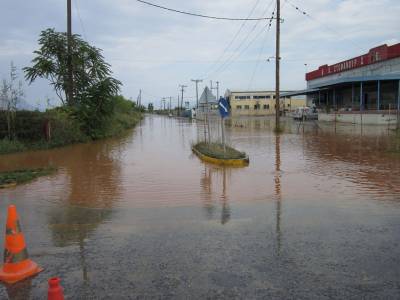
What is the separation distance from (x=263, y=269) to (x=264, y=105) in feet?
359

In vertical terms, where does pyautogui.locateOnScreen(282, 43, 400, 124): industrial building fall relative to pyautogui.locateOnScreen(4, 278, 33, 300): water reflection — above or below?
above

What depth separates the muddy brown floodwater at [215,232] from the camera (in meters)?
4.50

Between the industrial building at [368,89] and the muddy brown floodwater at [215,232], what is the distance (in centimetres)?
3089

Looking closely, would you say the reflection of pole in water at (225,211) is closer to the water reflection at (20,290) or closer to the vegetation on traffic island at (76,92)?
the water reflection at (20,290)

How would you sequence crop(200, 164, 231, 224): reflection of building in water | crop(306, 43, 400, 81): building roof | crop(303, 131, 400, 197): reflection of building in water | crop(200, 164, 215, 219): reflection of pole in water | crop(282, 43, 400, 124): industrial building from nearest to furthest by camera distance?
crop(200, 164, 231, 224): reflection of building in water, crop(200, 164, 215, 219): reflection of pole in water, crop(303, 131, 400, 197): reflection of building in water, crop(282, 43, 400, 124): industrial building, crop(306, 43, 400, 81): building roof

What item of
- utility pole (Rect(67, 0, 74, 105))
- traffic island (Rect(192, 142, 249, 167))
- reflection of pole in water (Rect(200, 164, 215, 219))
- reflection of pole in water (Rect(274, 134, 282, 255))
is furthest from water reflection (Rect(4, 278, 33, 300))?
utility pole (Rect(67, 0, 74, 105))

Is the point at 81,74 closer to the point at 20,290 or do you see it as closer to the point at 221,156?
the point at 221,156

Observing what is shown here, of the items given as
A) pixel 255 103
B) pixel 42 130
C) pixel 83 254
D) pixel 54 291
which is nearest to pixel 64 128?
pixel 42 130

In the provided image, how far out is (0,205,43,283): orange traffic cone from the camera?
4.69 metres

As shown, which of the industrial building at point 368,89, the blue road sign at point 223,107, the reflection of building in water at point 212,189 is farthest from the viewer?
the industrial building at point 368,89

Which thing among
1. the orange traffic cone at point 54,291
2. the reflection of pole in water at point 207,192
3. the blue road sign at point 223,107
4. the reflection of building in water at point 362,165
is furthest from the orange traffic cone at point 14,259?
the blue road sign at point 223,107

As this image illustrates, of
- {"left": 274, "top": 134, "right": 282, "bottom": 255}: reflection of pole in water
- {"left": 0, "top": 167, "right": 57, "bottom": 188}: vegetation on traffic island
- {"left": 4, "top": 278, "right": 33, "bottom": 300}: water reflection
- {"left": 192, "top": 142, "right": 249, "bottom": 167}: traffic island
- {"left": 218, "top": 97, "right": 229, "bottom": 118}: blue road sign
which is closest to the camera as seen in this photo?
{"left": 4, "top": 278, "right": 33, "bottom": 300}: water reflection

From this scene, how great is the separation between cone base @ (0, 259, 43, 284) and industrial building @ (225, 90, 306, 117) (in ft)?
339

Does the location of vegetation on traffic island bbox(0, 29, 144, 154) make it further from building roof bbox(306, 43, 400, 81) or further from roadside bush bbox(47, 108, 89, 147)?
building roof bbox(306, 43, 400, 81)
